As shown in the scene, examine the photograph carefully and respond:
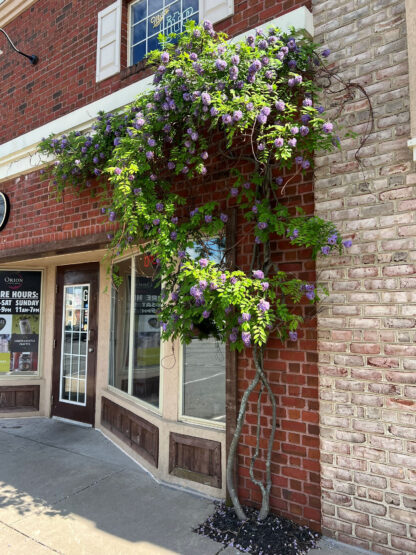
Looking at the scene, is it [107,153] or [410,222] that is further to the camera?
[107,153]

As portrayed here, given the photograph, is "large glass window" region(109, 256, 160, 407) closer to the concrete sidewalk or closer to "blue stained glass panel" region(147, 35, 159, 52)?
the concrete sidewalk

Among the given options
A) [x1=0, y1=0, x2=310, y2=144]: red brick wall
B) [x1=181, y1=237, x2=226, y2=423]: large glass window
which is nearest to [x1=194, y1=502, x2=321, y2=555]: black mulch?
[x1=181, y1=237, x2=226, y2=423]: large glass window

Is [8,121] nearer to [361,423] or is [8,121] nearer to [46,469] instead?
[46,469]

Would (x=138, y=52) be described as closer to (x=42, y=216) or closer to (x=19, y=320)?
(x=42, y=216)

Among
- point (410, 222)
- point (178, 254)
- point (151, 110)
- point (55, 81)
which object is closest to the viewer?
point (410, 222)

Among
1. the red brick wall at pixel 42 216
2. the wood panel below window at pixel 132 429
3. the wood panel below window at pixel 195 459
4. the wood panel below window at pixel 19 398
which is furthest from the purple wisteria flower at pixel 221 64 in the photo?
the wood panel below window at pixel 19 398

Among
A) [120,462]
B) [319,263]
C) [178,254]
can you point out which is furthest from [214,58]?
[120,462]

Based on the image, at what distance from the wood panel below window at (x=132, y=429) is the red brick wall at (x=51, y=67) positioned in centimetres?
384

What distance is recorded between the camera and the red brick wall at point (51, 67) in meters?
5.17

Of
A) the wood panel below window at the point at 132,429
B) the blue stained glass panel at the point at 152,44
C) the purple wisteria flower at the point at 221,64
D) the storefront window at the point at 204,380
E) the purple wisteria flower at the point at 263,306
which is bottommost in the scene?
the wood panel below window at the point at 132,429

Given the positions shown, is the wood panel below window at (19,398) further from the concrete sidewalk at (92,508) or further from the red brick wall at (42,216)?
the red brick wall at (42,216)

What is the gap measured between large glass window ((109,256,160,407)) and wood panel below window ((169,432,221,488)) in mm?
609

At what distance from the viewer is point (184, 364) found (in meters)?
4.02

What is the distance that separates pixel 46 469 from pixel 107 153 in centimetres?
336
